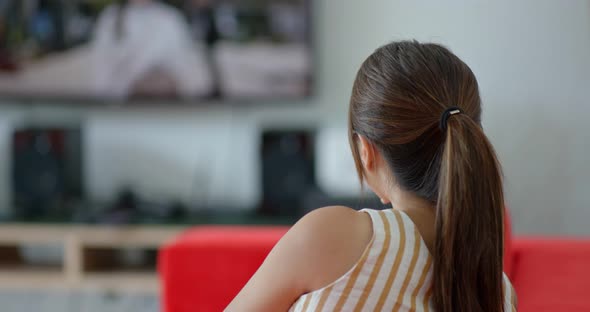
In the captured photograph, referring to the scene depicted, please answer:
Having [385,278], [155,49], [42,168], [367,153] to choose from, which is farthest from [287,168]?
[385,278]

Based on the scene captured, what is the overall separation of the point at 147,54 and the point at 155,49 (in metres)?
0.05

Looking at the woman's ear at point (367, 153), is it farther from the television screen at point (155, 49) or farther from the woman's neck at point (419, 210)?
the television screen at point (155, 49)

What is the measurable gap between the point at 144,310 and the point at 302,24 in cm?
146

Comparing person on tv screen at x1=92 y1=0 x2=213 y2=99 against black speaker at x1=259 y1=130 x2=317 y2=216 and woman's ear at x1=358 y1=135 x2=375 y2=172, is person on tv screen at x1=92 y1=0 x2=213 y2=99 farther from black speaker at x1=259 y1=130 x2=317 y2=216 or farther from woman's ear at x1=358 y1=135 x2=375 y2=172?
woman's ear at x1=358 y1=135 x2=375 y2=172

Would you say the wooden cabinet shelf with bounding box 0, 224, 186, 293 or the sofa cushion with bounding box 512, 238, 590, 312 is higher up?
the sofa cushion with bounding box 512, 238, 590, 312

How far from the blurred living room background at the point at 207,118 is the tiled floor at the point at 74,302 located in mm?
13

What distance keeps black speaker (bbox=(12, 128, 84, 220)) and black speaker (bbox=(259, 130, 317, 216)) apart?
3.16ft

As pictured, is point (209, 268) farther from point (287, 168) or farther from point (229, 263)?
point (287, 168)

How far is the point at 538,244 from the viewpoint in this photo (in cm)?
159

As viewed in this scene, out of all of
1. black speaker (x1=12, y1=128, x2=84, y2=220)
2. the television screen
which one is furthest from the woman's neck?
black speaker (x1=12, y1=128, x2=84, y2=220)

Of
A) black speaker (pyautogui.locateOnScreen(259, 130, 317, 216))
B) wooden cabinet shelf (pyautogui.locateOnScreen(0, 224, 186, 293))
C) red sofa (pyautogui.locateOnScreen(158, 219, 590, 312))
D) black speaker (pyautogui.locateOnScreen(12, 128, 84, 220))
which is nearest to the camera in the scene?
red sofa (pyautogui.locateOnScreen(158, 219, 590, 312))

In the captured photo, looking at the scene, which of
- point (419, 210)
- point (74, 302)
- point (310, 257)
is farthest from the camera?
point (74, 302)

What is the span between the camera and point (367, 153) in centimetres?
98

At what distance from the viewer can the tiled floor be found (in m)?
3.13
